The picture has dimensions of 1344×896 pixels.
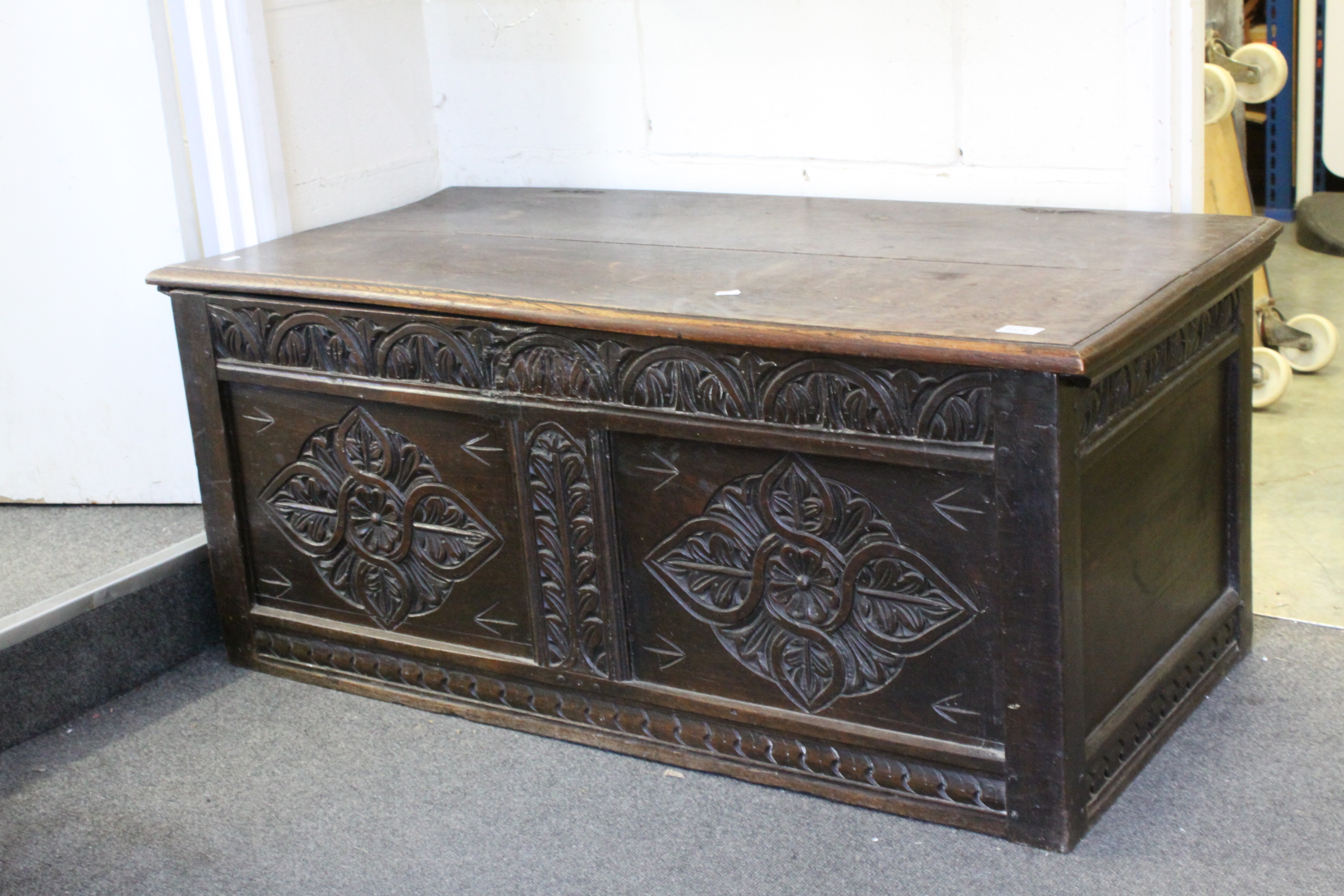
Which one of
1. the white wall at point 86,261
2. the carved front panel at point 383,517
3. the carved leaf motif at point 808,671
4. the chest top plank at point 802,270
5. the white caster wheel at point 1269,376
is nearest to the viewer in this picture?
the chest top plank at point 802,270

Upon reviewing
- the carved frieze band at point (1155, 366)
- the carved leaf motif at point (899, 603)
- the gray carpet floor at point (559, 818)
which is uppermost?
the carved frieze band at point (1155, 366)

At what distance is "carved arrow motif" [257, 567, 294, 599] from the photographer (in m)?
2.60

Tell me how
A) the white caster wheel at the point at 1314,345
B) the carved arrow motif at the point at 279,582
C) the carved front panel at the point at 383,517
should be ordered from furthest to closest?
the white caster wheel at the point at 1314,345, the carved arrow motif at the point at 279,582, the carved front panel at the point at 383,517

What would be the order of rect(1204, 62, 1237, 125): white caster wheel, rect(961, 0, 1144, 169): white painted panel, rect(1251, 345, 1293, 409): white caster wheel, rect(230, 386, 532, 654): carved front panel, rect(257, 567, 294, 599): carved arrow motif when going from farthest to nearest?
1. rect(1251, 345, 1293, 409): white caster wheel
2. rect(1204, 62, 1237, 125): white caster wheel
3. rect(257, 567, 294, 599): carved arrow motif
4. rect(961, 0, 1144, 169): white painted panel
5. rect(230, 386, 532, 654): carved front panel

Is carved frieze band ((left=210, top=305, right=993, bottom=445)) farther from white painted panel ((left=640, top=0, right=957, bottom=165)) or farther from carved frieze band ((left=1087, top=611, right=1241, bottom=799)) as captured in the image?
white painted panel ((left=640, top=0, right=957, bottom=165))

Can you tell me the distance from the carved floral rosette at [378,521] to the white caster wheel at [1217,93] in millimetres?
2014

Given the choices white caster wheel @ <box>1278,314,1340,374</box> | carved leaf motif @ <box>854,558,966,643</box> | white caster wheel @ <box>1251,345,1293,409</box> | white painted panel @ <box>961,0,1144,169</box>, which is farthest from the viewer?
white caster wheel @ <box>1278,314,1340,374</box>

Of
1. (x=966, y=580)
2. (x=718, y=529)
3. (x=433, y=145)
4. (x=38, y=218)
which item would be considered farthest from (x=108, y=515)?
(x=966, y=580)

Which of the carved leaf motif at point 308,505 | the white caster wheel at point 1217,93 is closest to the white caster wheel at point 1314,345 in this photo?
the white caster wheel at point 1217,93

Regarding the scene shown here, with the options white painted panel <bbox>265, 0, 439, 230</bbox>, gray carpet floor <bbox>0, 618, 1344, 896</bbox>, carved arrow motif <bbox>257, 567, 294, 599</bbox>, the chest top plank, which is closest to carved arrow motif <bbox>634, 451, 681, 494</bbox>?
the chest top plank

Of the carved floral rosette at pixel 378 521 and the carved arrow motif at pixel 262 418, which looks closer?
the carved floral rosette at pixel 378 521

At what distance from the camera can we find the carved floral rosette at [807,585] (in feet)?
6.47

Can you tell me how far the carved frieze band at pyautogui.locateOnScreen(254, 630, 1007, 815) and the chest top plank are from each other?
627 millimetres

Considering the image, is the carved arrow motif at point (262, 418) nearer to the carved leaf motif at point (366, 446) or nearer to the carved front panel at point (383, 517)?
the carved front panel at point (383, 517)
